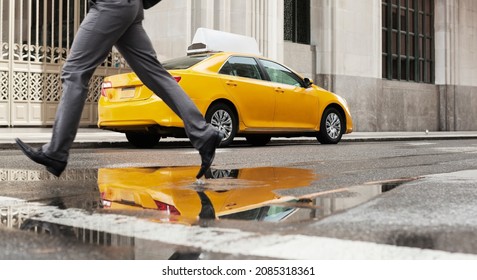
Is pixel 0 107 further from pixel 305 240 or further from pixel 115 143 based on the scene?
pixel 305 240

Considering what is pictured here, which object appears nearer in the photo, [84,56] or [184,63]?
[84,56]

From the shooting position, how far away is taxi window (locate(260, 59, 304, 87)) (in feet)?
40.3

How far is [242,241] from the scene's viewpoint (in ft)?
9.11

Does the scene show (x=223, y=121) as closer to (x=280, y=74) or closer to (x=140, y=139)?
(x=140, y=139)

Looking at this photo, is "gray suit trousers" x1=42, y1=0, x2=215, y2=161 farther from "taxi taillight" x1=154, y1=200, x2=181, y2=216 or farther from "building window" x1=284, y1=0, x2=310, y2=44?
"building window" x1=284, y1=0, x2=310, y2=44

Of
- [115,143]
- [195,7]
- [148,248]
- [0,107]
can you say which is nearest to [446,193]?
[148,248]

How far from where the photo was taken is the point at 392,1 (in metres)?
24.6

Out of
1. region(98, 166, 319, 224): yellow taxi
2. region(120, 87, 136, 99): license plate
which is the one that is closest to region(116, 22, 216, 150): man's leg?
region(98, 166, 319, 224): yellow taxi

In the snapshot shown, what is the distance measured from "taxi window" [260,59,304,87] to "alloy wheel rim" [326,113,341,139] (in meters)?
1.06

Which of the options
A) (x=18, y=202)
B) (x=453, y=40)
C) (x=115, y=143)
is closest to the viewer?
(x=18, y=202)

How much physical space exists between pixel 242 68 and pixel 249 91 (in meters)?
0.50

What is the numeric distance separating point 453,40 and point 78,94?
24.1m

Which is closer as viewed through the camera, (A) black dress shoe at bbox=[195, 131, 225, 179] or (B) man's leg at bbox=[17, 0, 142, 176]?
(B) man's leg at bbox=[17, 0, 142, 176]

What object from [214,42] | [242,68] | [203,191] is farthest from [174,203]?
[214,42]
